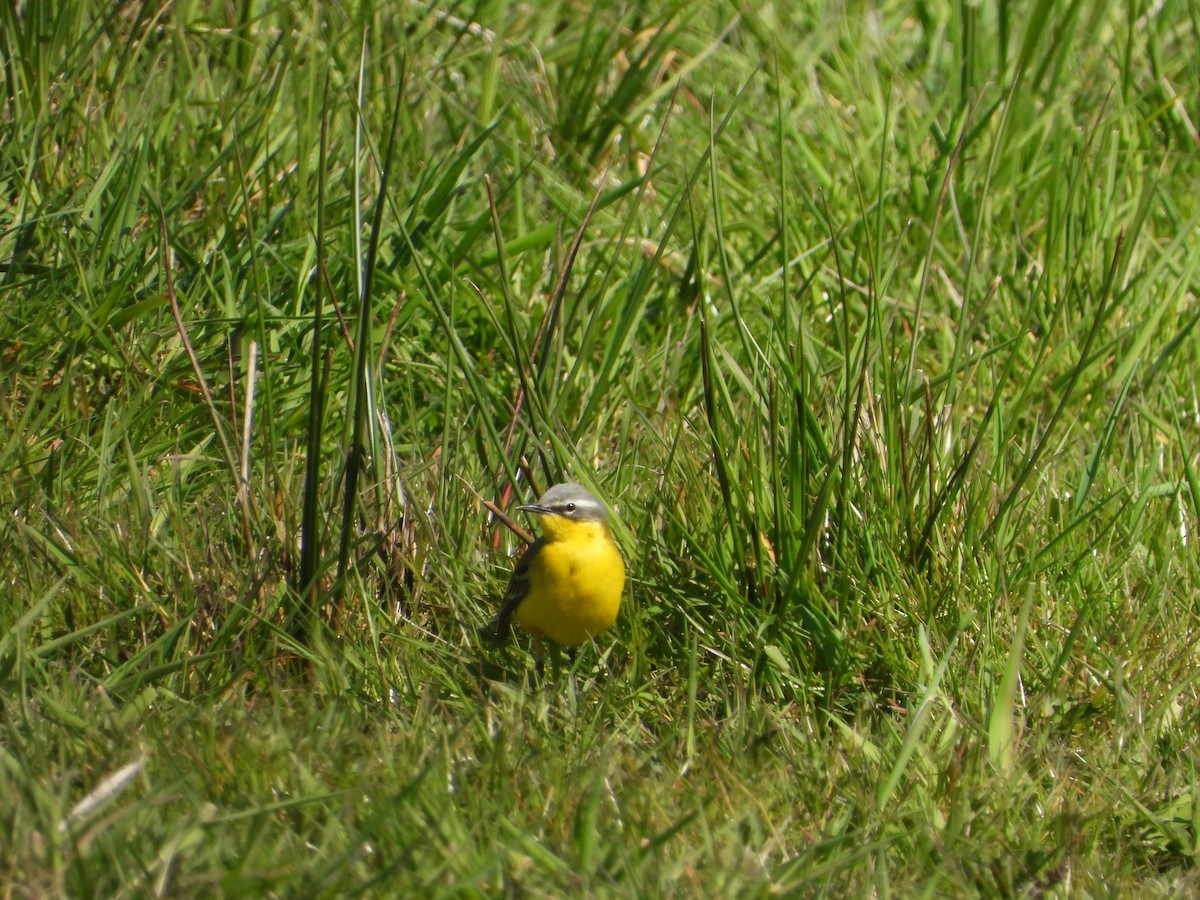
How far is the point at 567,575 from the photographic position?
3.46 m

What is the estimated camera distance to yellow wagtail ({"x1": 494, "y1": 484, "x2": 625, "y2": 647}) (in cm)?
349

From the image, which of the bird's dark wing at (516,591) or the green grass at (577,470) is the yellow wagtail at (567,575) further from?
the green grass at (577,470)

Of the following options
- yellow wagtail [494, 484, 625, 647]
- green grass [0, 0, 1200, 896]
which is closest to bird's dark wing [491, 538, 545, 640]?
yellow wagtail [494, 484, 625, 647]

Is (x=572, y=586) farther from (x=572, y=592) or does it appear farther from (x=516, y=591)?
(x=516, y=591)

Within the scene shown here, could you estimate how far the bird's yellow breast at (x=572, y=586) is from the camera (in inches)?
137

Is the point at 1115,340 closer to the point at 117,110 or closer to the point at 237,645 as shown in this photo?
the point at 237,645

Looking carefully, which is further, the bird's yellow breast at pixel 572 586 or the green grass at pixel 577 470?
the bird's yellow breast at pixel 572 586

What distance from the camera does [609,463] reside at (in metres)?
4.41

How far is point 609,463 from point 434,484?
2.07 feet

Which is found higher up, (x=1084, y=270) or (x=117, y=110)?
(x=1084, y=270)

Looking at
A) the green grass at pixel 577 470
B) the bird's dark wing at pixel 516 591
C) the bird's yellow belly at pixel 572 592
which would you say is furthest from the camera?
the bird's dark wing at pixel 516 591

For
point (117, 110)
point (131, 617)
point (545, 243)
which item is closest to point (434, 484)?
point (131, 617)

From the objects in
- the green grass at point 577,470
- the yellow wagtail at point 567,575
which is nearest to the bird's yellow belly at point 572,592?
the yellow wagtail at point 567,575

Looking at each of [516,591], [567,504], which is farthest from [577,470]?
[516,591]
